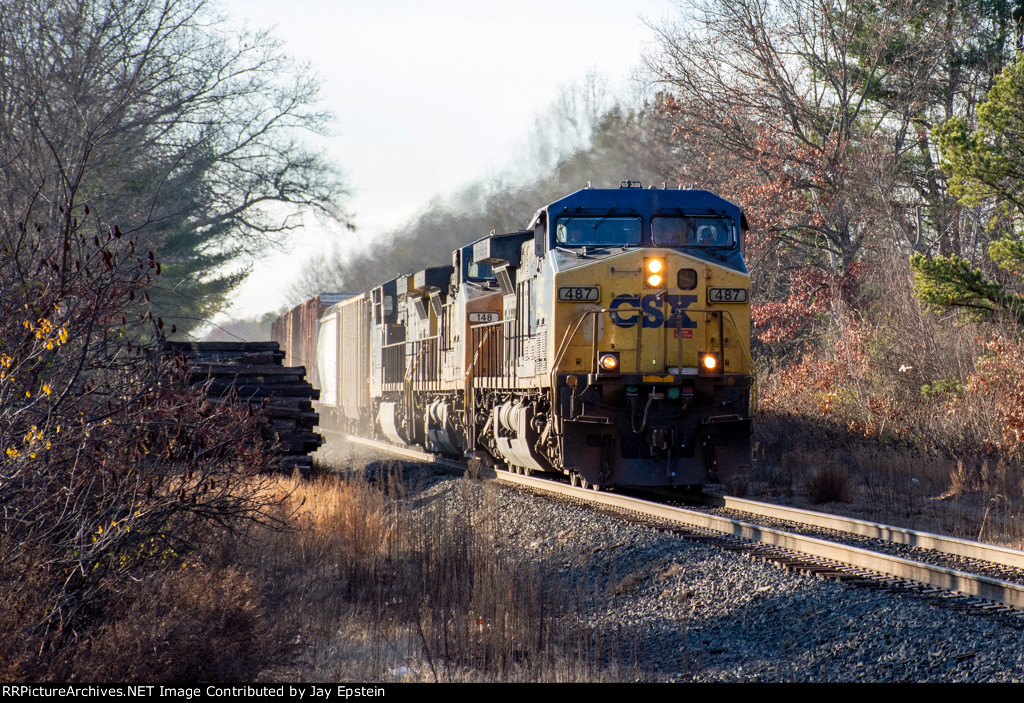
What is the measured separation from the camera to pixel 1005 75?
49.3 feet

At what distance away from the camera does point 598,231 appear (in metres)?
11.5

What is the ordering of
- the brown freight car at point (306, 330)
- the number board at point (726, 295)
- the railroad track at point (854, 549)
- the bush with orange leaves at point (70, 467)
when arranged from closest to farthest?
the bush with orange leaves at point (70, 467) < the railroad track at point (854, 549) < the number board at point (726, 295) < the brown freight car at point (306, 330)

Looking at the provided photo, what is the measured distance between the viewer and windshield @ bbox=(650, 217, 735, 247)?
11.5m

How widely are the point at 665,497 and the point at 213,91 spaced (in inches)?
635

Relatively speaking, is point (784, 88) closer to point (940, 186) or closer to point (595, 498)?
point (940, 186)

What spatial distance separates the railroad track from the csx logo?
6.57 ft

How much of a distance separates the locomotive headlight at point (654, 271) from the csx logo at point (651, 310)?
0.41ft

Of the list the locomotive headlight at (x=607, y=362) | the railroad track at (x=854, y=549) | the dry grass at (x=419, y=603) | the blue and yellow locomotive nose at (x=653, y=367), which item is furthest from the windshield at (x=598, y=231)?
the dry grass at (x=419, y=603)

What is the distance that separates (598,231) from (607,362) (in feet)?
5.50

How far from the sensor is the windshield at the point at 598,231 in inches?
453

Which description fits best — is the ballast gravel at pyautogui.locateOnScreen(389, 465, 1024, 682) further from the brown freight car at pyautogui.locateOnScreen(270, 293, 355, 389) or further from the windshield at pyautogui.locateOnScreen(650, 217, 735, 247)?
the brown freight car at pyautogui.locateOnScreen(270, 293, 355, 389)

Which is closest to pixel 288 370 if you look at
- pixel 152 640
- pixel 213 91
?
pixel 152 640

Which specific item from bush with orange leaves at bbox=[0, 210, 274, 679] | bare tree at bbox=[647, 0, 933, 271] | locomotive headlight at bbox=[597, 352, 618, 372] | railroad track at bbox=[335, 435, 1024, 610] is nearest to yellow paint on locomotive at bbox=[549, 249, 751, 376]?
locomotive headlight at bbox=[597, 352, 618, 372]

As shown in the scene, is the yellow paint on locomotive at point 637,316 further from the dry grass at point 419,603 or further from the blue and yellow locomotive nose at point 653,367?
the dry grass at point 419,603
